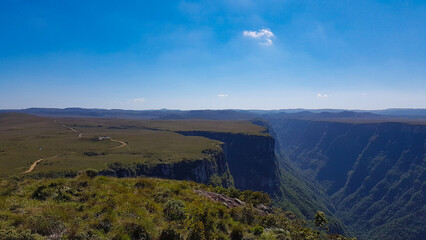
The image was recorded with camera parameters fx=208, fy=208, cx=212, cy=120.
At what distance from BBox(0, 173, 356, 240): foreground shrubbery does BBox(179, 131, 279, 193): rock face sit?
538ft

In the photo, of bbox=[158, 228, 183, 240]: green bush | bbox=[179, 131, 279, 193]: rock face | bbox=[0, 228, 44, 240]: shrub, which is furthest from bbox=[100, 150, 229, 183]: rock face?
bbox=[158, 228, 183, 240]: green bush

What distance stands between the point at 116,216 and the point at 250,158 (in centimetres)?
18381

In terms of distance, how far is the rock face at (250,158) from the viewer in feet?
584

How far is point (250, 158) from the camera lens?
621 ft

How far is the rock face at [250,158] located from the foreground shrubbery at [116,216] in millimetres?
163916

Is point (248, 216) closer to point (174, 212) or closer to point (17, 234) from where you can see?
point (174, 212)

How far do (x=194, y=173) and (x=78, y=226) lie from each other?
307 feet

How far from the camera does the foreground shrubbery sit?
1007 centimetres

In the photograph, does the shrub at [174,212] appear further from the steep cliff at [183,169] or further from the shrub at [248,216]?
the steep cliff at [183,169]

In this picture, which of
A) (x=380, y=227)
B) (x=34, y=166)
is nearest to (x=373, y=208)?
(x=380, y=227)

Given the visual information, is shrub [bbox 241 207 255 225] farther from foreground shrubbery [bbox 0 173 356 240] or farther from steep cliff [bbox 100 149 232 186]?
steep cliff [bbox 100 149 232 186]

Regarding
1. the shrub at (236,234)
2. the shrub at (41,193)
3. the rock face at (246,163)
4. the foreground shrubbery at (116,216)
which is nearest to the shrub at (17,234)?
the foreground shrubbery at (116,216)

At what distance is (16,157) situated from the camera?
8200 centimetres

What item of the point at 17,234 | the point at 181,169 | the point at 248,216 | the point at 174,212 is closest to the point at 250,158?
the point at 181,169
